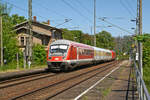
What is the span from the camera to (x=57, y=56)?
63.6 feet

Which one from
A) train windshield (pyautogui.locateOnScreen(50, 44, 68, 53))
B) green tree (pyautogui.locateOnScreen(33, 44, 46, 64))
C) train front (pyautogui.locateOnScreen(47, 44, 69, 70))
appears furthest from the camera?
green tree (pyautogui.locateOnScreen(33, 44, 46, 64))

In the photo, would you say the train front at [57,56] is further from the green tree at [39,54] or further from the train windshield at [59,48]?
the green tree at [39,54]

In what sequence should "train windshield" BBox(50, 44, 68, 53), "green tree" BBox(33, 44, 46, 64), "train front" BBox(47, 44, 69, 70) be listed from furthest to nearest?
"green tree" BBox(33, 44, 46, 64)
"train windshield" BBox(50, 44, 68, 53)
"train front" BBox(47, 44, 69, 70)

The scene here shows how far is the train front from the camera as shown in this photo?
19.2m

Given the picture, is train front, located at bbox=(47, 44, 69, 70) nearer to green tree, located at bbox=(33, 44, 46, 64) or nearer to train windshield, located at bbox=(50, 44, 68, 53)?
train windshield, located at bbox=(50, 44, 68, 53)

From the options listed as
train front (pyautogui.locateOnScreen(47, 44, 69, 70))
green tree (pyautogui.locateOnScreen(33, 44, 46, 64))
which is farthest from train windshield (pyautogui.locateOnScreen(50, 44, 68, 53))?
green tree (pyautogui.locateOnScreen(33, 44, 46, 64))

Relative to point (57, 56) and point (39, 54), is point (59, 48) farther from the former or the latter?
point (39, 54)

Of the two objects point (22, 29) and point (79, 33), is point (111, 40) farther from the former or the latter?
point (22, 29)

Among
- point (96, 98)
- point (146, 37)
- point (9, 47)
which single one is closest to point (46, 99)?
point (96, 98)

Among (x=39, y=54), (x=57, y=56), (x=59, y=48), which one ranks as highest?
(x=59, y=48)

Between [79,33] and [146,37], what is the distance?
8576 centimetres

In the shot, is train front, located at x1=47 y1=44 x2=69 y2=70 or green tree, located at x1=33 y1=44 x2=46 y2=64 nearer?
train front, located at x1=47 y1=44 x2=69 y2=70

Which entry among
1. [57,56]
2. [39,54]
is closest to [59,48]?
[57,56]

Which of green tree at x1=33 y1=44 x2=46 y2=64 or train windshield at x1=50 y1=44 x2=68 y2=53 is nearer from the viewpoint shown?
train windshield at x1=50 y1=44 x2=68 y2=53
